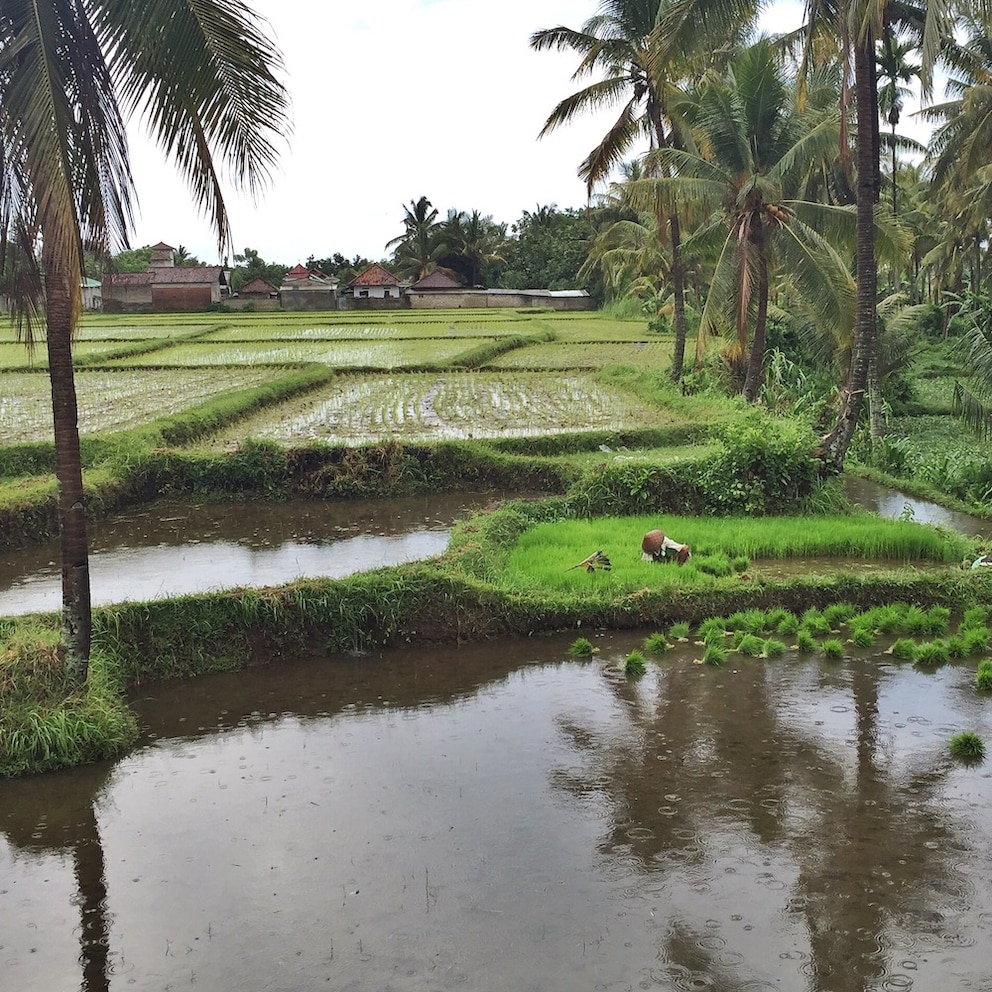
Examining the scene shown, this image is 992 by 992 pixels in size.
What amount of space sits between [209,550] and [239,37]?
6356 millimetres

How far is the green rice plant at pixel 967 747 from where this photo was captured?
6.26 meters

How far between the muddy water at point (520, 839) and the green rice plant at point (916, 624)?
0.89 meters

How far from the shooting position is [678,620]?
8.98 meters

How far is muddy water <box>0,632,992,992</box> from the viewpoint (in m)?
4.37

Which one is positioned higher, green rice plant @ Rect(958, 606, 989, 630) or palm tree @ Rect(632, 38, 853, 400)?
palm tree @ Rect(632, 38, 853, 400)

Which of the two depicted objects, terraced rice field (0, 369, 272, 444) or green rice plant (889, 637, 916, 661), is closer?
green rice plant (889, 637, 916, 661)

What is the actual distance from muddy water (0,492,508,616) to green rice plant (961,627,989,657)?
4973mm

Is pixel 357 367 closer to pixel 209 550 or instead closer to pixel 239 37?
pixel 209 550

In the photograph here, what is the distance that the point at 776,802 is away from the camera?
572 centimetres

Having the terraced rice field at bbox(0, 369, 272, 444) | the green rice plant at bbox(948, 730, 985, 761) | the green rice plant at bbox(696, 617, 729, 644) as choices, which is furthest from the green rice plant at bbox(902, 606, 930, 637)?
the terraced rice field at bbox(0, 369, 272, 444)

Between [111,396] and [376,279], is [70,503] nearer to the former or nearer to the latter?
[111,396]

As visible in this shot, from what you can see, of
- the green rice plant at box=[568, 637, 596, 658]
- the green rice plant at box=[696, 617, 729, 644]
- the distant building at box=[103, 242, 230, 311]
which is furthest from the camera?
the distant building at box=[103, 242, 230, 311]

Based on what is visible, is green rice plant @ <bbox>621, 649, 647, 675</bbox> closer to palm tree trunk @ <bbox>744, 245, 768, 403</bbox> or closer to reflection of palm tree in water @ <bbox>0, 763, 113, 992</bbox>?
reflection of palm tree in water @ <bbox>0, 763, 113, 992</bbox>

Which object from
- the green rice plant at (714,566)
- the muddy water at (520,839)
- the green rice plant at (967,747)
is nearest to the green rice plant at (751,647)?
the muddy water at (520,839)
